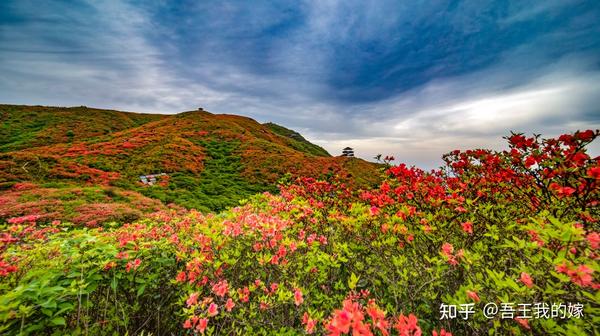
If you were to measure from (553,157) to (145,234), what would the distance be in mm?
6060

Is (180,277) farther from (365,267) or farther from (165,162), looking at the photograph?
(165,162)

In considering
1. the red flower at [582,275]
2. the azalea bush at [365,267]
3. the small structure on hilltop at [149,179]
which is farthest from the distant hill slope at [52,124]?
the red flower at [582,275]

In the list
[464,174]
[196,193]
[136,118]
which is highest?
[136,118]

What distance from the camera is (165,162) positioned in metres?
21.3

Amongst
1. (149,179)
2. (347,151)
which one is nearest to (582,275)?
(149,179)

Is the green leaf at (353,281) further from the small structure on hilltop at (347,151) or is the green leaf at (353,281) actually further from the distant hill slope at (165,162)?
the small structure on hilltop at (347,151)

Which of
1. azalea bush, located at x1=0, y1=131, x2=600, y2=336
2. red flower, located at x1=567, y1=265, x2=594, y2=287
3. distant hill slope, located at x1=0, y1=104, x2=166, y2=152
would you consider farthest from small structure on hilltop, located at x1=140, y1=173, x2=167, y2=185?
distant hill slope, located at x1=0, y1=104, x2=166, y2=152

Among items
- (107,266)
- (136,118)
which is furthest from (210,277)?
(136,118)

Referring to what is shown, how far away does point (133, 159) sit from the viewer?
2139 centimetres

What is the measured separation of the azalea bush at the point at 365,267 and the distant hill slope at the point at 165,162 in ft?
12.3

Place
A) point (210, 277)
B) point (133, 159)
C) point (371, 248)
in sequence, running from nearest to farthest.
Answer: point (210, 277) → point (371, 248) → point (133, 159)

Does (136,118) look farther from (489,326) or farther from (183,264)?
(489,326)

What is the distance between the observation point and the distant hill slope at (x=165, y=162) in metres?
16.1

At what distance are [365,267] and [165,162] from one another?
2203 centimetres
